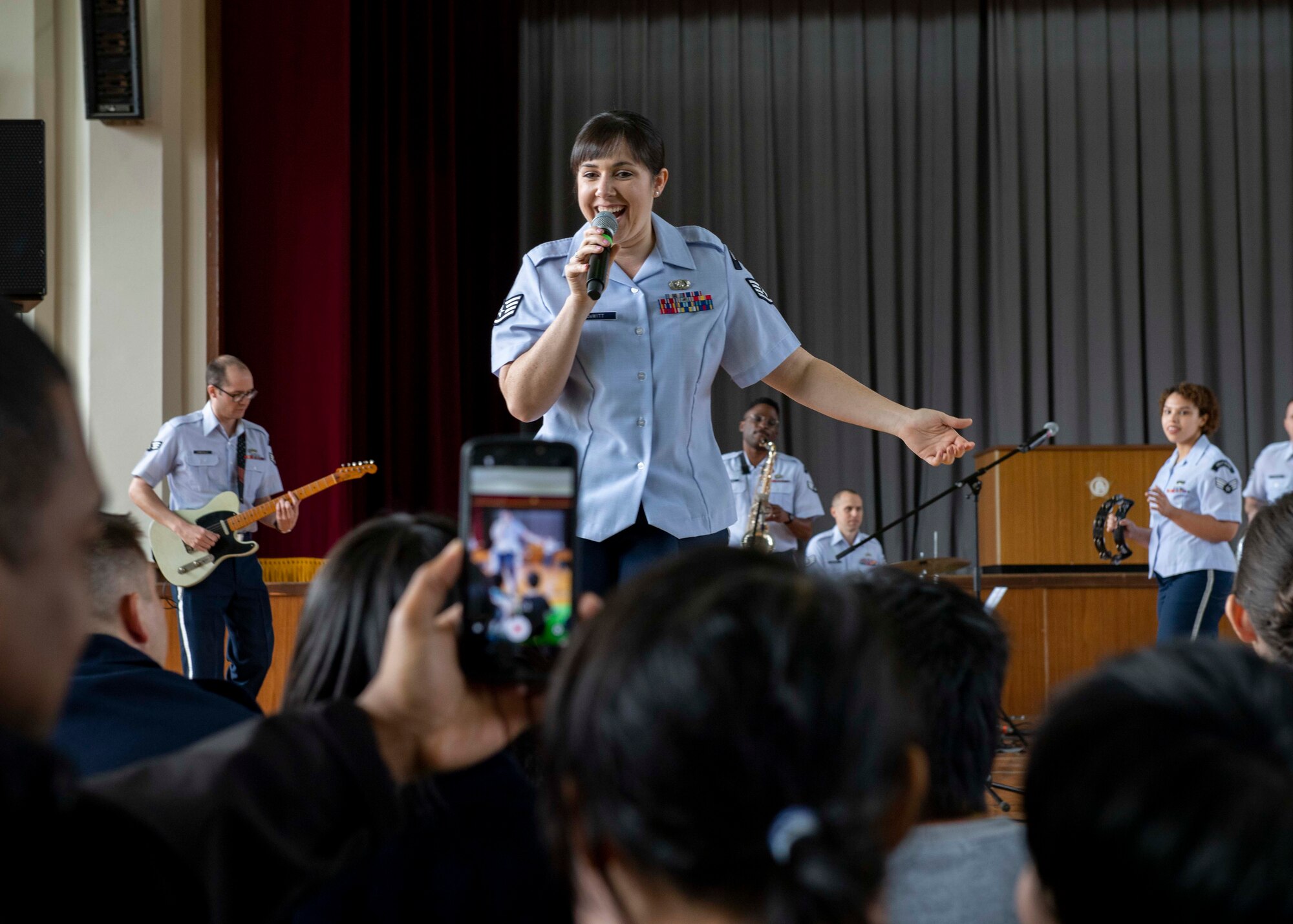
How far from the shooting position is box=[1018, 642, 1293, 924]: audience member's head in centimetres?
47

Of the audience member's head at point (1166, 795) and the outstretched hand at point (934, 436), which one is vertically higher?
the outstretched hand at point (934, 436)

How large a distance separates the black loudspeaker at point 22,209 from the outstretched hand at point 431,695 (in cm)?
291

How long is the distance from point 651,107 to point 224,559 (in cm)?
408

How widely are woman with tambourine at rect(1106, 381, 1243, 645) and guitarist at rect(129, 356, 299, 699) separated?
10.5ft

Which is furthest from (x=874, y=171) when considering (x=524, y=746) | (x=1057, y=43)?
(x=524, y=746)

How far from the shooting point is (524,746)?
1.35 meters

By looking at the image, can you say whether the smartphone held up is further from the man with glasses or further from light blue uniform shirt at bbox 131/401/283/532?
the man with glasses

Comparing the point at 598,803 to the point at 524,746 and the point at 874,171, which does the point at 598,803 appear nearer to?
the point at 524,746

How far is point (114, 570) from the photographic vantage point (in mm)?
1603

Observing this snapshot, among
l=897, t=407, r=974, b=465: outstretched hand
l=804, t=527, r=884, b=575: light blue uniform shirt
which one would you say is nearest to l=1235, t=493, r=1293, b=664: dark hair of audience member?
l=897, t=407, r=974, b=465: outstretched hand

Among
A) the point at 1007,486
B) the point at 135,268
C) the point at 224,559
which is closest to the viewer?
the point at 224,559

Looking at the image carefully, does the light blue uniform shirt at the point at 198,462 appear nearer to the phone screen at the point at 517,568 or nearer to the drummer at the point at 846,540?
the drummer at the point at 846,540

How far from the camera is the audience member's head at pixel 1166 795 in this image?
0.47m

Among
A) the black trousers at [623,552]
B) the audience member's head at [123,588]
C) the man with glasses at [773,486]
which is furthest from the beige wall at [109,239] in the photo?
the black trousers at [623,552]
